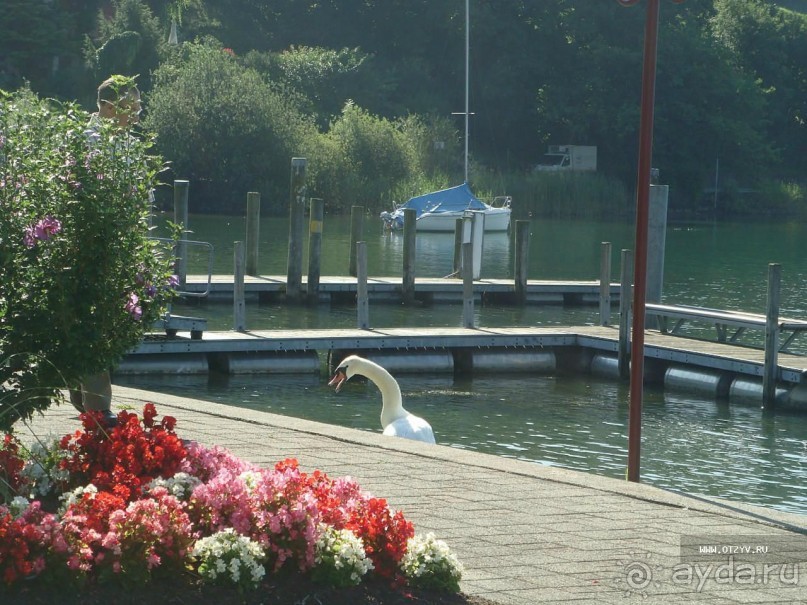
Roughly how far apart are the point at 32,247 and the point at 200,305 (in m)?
19.3

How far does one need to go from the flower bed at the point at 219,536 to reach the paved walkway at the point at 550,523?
1.46ft

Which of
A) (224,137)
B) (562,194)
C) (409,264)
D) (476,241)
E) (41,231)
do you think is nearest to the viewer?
(41,231)

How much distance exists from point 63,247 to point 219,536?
2.04 meters

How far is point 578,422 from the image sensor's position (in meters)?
17.7

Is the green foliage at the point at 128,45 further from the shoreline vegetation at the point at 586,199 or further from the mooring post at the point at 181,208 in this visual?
the mooring post at the point at 181,208

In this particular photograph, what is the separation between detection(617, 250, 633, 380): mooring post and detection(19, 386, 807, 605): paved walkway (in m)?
10.9

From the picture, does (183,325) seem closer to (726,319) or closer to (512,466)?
(726,319)

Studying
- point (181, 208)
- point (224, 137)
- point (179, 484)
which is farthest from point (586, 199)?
point (179, 484)

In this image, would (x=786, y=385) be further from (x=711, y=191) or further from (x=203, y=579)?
(x=711, y=191)

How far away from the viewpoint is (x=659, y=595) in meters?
6.02

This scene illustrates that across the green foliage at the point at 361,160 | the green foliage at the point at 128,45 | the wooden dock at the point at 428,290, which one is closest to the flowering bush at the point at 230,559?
the wooden dock at the point at 428,290

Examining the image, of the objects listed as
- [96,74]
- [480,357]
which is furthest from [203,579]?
[96,74]

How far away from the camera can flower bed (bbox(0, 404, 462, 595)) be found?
5.30 meters

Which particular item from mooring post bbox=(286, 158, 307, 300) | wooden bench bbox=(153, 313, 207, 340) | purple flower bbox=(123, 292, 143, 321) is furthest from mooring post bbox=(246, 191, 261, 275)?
purple flower bbox=(123, 292, 143, 321)
